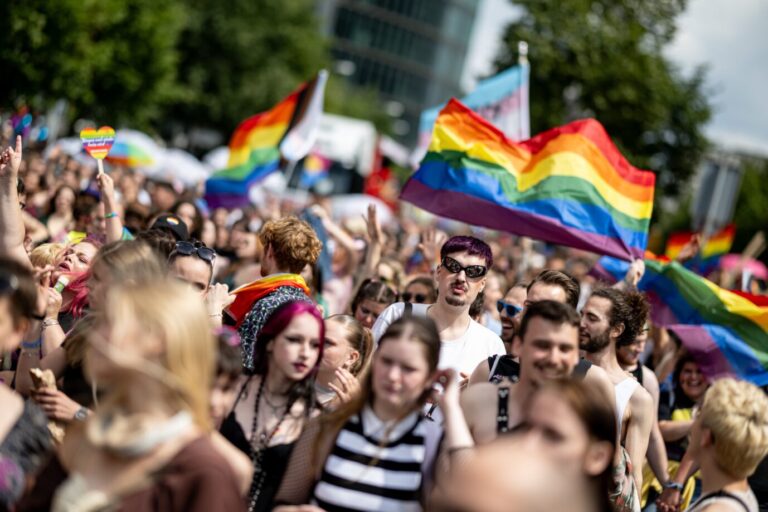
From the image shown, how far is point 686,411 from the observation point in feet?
26.1

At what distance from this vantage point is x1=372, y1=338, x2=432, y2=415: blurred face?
432cm

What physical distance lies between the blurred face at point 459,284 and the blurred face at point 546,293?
1.03 ft

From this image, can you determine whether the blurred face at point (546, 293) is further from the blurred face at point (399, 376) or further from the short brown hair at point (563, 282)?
the blurred face at point (399, 376)

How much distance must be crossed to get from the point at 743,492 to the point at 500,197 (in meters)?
4.71

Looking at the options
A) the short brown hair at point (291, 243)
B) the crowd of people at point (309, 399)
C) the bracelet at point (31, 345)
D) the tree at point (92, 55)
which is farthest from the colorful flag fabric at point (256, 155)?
the tree at point (92, 55)

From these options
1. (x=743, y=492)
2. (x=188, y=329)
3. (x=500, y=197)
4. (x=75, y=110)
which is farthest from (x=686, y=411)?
(x=75, y=110)

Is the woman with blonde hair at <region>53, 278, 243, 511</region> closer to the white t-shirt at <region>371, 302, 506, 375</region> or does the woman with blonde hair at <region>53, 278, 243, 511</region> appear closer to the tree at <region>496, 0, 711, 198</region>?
the white t-shirt at <region>371, 302, 506, 375</region>

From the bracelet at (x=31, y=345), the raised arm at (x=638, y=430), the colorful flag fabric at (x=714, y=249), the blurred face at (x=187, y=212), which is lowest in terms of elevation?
the bracelet at (x=31, y=345)

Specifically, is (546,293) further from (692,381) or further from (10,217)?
(10,217)

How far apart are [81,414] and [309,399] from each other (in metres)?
0.95

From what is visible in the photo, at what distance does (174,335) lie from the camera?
3.63m

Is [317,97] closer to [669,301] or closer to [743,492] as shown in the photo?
[669,301]

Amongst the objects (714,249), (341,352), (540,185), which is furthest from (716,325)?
(714,249)

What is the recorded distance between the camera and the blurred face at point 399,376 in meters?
4.32
